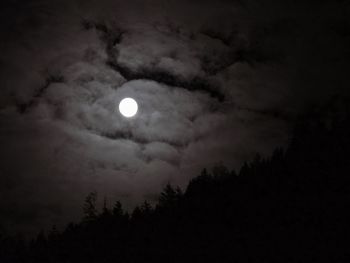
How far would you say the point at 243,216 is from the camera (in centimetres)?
7544

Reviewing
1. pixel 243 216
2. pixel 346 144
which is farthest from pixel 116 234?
pixel 346 144

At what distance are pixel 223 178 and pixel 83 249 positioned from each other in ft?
104

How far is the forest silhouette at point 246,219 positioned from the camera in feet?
208

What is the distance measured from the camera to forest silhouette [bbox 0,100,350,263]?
63481 mm

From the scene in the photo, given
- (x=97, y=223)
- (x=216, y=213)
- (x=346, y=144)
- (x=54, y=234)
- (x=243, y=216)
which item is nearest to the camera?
(x=243, y=216)

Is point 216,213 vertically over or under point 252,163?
under

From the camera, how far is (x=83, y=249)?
89.4m

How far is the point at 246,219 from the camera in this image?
7438 centimetres

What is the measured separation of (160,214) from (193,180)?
2059cm

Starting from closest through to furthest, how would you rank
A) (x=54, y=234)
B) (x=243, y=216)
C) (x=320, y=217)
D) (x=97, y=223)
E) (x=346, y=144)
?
1. (x=320, y=217)
2. (x=243, y=216)
3. (x=346, y=144)
4. (x=97, y=223)
5. (x=54, y=234)

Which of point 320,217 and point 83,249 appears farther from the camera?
point 83,249

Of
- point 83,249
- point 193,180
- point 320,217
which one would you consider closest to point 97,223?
point 83,249

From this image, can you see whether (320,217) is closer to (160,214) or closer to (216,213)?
(216,213)

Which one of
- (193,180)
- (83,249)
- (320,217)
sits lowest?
(320,217)
